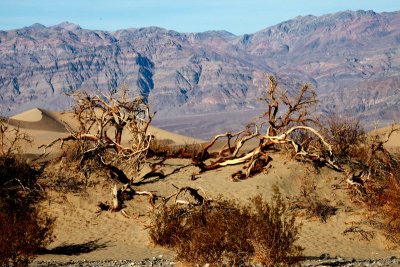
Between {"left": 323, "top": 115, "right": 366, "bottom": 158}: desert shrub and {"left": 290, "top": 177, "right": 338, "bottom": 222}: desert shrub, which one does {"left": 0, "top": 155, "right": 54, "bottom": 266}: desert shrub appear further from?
{"left": 323, "top": 115, "right": 366, "bottom": 158}: desert shrub

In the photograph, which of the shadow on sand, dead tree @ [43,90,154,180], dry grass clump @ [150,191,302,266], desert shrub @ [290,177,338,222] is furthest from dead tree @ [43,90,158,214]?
dry grass clump @ [150,191,302,266]

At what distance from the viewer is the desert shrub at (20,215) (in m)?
12.8

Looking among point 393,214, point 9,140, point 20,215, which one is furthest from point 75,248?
point 9,140

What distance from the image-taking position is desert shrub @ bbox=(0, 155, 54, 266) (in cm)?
1284

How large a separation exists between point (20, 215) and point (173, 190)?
19.4 ft

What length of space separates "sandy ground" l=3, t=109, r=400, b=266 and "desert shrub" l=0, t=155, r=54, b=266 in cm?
63

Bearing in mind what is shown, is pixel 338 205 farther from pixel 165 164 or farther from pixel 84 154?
pixel 84 154

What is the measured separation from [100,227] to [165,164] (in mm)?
5894

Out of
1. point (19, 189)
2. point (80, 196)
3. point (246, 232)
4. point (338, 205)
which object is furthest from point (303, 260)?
point (19, 189)

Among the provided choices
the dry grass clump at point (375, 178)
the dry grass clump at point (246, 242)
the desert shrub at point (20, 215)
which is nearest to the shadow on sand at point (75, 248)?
the desert shrub at point (20, 215)

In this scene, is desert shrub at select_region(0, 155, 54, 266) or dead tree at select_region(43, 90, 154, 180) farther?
dead tree at select_region(43, 90, 154, 180)

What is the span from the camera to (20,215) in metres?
17.5

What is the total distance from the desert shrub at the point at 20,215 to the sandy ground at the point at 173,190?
24.6 inches

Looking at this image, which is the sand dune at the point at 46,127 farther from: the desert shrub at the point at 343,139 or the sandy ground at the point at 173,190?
the sandy ground at the point at 173,190
